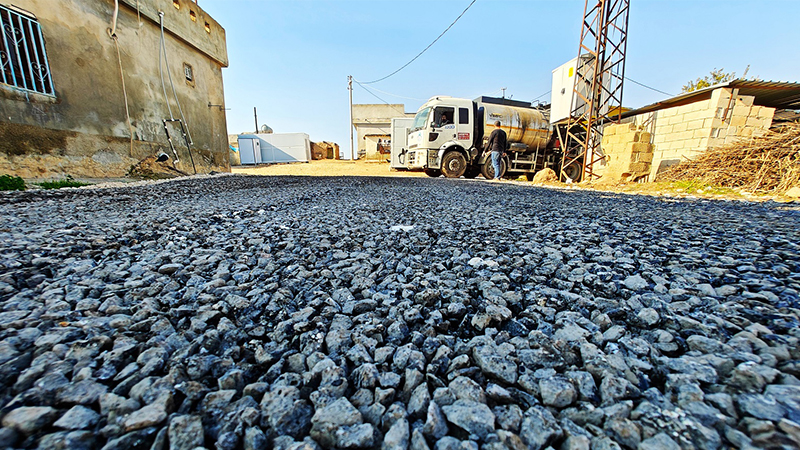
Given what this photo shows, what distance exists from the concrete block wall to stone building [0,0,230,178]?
12.9 metres

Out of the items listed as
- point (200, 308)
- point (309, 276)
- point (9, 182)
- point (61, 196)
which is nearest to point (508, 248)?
point (309, 276)

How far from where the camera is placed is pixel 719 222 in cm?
284

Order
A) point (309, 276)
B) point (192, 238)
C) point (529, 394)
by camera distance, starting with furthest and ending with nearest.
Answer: point (192, 238) → point (309, 276) → point (529, 394)

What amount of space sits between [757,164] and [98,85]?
14.5m

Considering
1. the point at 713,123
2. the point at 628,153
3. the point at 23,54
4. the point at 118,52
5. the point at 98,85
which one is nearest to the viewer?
the point at 23,54

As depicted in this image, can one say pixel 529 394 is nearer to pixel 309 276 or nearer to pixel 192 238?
pixel 309 276

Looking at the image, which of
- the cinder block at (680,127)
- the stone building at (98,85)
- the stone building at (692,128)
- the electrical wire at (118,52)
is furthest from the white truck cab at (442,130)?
the electrical wire at (118,52)

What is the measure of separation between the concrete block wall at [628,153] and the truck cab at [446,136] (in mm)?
4487

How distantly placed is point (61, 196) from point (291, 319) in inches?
205

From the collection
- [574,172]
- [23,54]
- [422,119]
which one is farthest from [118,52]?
[574,172]

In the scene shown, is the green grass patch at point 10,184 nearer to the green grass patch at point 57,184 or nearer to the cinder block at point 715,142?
the green grass patch at point 57,184

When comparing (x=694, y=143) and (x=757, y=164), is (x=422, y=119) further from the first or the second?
(x=757, y=164)

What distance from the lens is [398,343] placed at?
1.07 metres

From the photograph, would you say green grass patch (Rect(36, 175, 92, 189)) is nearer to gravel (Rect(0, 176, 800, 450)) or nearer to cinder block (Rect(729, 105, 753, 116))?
gravel (Rect(0, 176, 800, 450))
